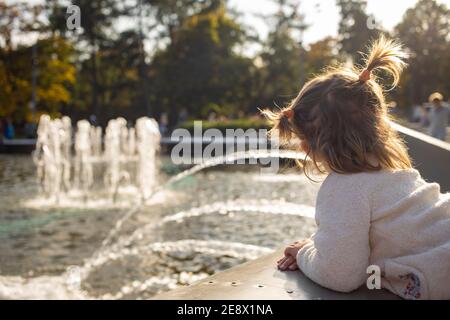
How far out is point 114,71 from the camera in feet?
162

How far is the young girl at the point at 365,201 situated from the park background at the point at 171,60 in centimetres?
3085

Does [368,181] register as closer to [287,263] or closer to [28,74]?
[287,263]

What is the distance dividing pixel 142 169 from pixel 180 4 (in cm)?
2779

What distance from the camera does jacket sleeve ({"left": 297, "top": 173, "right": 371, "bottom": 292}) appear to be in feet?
6.05

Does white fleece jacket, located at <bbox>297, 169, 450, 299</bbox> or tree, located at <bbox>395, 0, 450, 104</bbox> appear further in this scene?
tree, located at <bbox>395, 0, 450, 104</bbox>

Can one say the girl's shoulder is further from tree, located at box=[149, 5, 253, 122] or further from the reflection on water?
tree, located at box=[149, 5, 253, 122]

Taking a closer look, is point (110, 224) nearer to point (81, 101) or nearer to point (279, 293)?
point (279, 293)

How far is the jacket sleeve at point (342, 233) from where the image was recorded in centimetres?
184

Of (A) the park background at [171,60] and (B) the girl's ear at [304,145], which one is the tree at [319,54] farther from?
(B) the girl's ear at [304,145]

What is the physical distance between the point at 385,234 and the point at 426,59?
4508 centimetres

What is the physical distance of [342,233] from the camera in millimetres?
1835

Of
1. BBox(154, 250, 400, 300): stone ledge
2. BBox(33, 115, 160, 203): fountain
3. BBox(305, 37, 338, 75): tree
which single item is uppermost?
BBox(305, 37, 338, 75): tree

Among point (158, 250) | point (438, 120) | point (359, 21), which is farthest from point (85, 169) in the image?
point (158, 250)

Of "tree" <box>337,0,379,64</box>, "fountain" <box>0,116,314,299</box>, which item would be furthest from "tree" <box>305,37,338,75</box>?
"fountain" <box>0,116,314,299</box>
